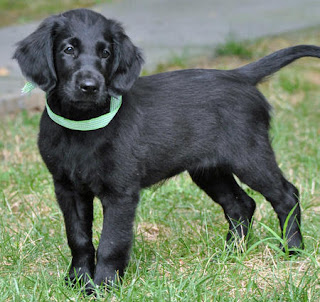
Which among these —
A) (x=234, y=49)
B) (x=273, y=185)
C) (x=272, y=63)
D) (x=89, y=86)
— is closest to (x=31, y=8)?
(x=234, y=49)

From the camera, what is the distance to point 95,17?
331 centimetres

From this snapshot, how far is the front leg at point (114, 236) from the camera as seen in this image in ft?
11.0

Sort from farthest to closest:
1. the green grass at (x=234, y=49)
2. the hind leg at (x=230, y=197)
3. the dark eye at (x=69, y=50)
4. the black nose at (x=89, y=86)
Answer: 1. the green grass at (x=234, y=49)
2. the hind leg at (x=230, y=197)
3. the dark eye at (x=69, y=50)
4. the black nose at (x=89, y=86)

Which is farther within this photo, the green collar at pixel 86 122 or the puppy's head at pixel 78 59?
the green collar at pixel 86 122

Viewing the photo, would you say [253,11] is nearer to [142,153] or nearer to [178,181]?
[178,181]

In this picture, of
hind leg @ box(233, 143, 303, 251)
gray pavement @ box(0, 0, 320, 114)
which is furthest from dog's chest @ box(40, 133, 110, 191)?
gray pavement @ box(0, 0, 320, 114)

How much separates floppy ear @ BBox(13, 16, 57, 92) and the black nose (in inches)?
8.6

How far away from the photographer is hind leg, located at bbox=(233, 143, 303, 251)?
3.73m

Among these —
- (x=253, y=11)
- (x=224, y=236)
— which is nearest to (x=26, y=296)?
(x=224, y=236)

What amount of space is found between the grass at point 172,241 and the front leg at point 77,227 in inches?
4.7

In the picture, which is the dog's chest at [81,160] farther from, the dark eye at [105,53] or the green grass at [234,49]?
the green grass at [234,49]

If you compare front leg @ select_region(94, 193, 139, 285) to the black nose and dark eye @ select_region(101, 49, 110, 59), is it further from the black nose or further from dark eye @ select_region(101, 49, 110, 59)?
dark eye @ select_region(101, 49, 110, 59)

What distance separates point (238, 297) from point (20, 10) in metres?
7.69

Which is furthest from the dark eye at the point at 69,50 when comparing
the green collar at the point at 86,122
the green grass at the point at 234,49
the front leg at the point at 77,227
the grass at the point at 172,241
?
the green grass at the point at 234,49
